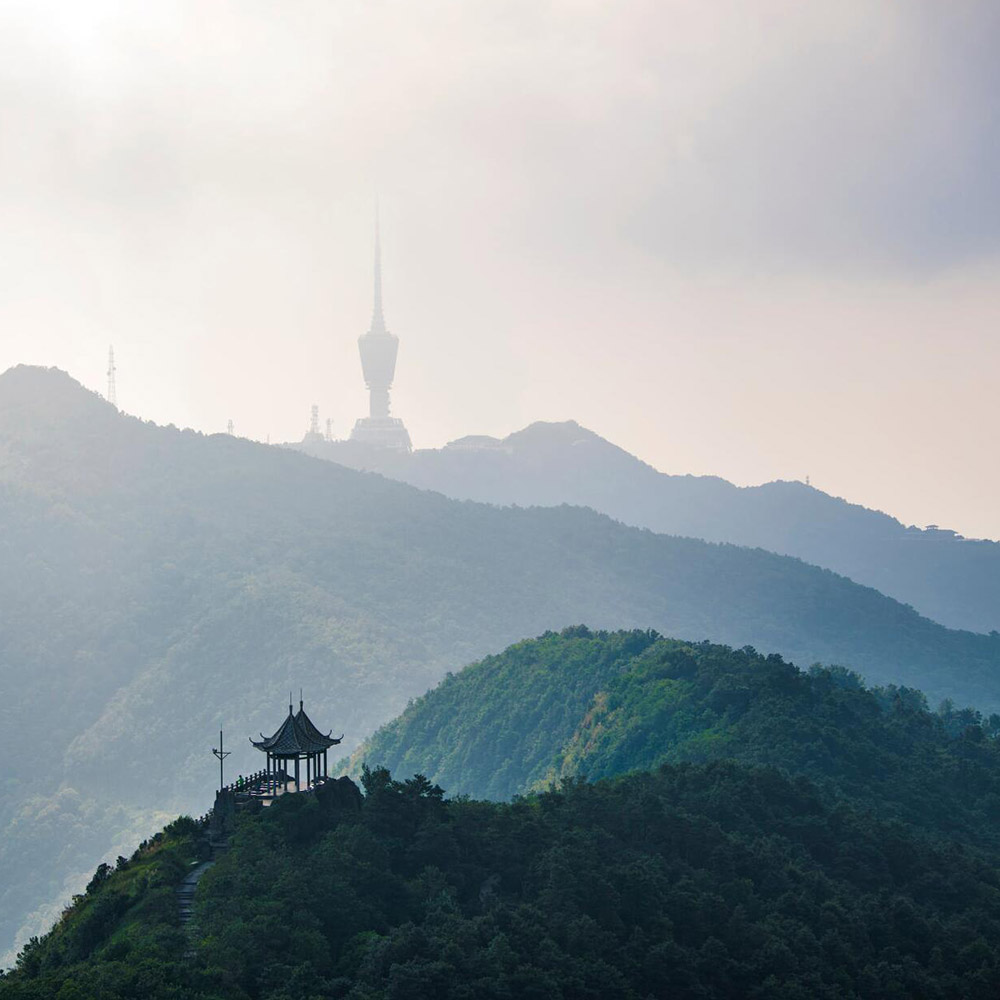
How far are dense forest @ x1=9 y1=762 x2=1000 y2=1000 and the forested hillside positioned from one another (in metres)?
19.7

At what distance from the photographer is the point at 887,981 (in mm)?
84250

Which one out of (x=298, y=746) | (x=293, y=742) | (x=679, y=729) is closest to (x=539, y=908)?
(x=298, y=746)

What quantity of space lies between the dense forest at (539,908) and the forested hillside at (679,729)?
64.6 feet

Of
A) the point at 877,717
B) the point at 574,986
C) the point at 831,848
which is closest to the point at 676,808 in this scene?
the point at 831,848

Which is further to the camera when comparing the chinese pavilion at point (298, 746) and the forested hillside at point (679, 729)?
the forested hillside at point (679, 729)

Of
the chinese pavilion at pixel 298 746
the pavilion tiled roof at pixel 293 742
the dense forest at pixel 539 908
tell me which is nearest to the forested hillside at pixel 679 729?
the dense forest at pixel 539 908

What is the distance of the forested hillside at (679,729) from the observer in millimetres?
125188

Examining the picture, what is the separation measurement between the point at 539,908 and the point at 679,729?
179 feet

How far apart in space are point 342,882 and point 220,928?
698 cm

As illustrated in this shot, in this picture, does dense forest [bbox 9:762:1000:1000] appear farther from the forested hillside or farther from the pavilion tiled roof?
the forested hillside

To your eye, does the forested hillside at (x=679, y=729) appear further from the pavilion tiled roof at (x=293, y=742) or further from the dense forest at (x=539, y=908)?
the pavilion tiled roof at (x=293, y=742)

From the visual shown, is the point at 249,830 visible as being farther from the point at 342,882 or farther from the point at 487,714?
the point at 487,714

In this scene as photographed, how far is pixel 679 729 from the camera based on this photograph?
13600 centimetres

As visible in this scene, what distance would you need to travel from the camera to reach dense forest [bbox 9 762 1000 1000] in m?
71.0
